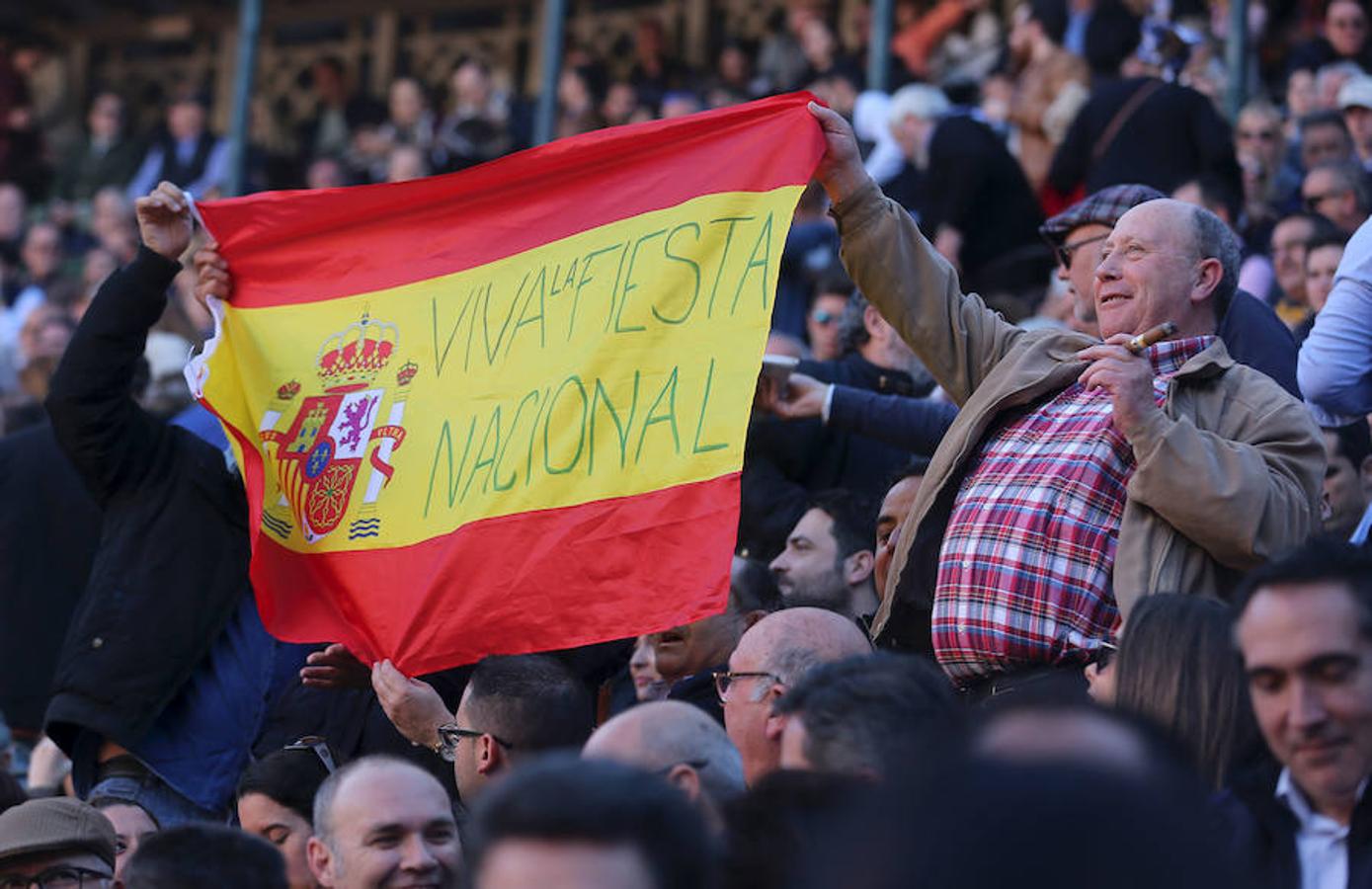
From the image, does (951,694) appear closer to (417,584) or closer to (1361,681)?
(1361,681)

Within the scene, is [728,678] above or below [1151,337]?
below

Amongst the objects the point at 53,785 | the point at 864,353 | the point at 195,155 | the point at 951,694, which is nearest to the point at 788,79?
the point at 195,155

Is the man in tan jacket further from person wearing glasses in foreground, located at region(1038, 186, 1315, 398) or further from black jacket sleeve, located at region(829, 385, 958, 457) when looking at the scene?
black jacket sleeve, located at region(829, 385, 958, 457)

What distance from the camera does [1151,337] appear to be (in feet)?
16.6

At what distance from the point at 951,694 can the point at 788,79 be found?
34.9ft

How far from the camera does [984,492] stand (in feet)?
17.0

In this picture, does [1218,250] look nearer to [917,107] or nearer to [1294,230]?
[1294,230]

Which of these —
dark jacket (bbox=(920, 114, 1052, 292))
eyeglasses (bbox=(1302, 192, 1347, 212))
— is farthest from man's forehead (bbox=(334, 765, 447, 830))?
dark jacket (bbox=(920, 114, 1052, 292))

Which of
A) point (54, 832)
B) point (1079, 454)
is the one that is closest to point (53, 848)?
point (54, 832)

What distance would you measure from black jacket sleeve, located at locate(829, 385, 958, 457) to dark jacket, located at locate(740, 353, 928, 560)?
80 centimetres

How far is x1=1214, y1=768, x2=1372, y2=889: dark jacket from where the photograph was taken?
135 inches

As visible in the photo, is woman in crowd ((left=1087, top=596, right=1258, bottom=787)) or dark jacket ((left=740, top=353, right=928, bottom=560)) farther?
dark jacket ((left=740, top=353, right=928, bottom=560))

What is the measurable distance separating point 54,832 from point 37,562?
8.49 ft

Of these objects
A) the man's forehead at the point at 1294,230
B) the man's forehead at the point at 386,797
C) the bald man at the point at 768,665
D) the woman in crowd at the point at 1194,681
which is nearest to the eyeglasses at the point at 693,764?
the woman in crowd at the point at 1194,681
